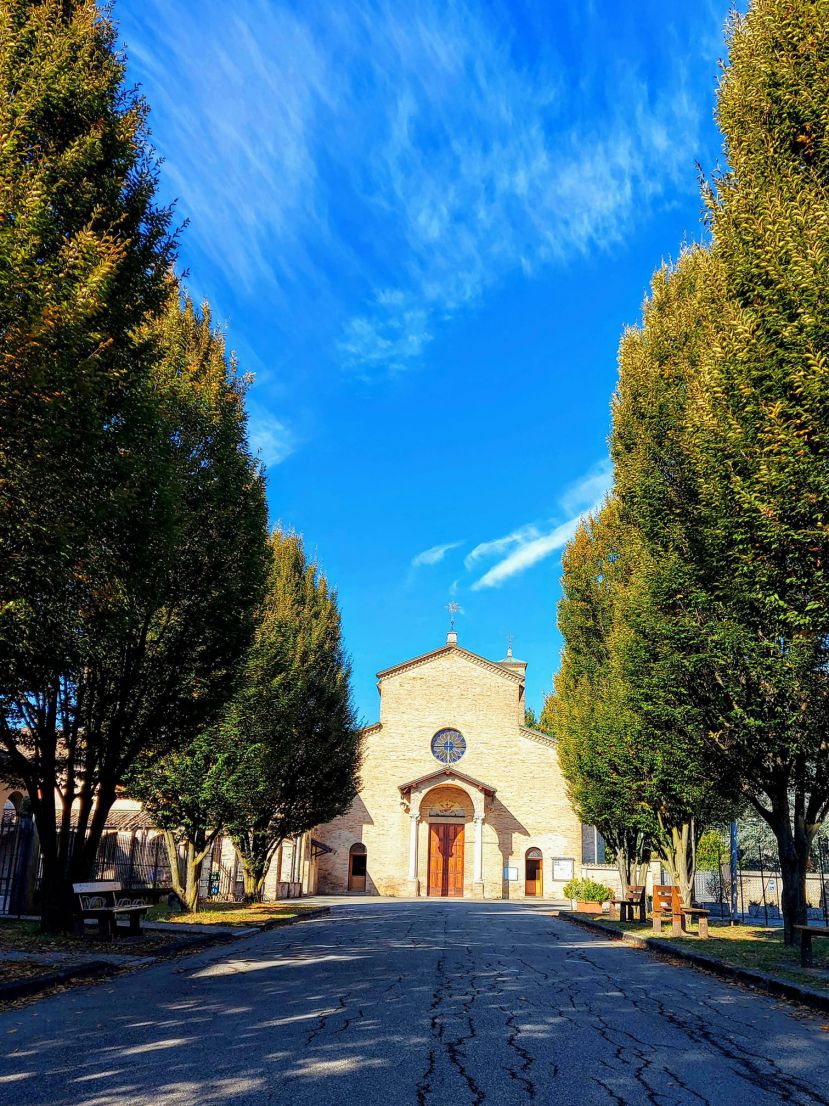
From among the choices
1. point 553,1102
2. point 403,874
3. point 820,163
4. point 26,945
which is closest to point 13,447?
point 553,1102

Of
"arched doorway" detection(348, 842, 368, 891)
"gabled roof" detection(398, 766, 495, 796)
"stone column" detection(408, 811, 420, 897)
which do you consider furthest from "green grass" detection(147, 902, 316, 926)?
"arched doorway" detection(348, 842, 368, 891)

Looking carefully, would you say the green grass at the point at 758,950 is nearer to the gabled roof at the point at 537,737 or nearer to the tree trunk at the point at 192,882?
the tree trunk at the point at 192,882

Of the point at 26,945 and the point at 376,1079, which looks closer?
the point at 376,1079

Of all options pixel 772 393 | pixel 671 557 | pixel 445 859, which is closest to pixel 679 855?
pixel 671 557

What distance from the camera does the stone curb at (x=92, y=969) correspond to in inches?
300

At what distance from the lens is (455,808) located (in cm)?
4519

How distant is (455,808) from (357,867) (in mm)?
6169

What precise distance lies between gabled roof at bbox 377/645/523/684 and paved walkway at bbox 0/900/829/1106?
37.4 m

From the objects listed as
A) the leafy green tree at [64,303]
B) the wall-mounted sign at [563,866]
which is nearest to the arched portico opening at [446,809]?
the wall-mounted sign at [563,866]

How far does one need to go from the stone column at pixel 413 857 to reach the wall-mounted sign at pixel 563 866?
7296 millimetres

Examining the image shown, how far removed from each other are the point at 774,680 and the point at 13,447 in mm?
10495

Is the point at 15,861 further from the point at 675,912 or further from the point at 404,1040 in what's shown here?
the point at 404,1040

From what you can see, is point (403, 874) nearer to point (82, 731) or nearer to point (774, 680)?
point (82, 731)

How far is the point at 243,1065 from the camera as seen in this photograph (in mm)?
5234
